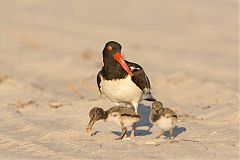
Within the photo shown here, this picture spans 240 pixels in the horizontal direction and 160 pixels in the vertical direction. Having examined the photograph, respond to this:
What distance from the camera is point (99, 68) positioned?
17.4 meters

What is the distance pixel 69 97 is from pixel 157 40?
29.3ft

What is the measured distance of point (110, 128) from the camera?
1088 centimetres

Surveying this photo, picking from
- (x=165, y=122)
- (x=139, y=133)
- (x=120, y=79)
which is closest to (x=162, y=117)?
(x=165, y=122)

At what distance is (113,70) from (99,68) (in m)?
6.84

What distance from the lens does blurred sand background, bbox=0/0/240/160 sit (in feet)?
30.7

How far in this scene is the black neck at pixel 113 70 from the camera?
1052 cm

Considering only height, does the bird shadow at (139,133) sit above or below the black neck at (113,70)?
below

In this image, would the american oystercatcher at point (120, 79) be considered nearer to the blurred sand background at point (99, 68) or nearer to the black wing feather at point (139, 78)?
the black wing feather at point (139, 78)

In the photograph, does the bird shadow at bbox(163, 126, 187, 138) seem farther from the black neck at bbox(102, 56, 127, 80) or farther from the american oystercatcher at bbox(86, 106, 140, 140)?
the black neck at bbox(102, 56, 127, 80)

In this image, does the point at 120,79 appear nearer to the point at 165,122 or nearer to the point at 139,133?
the point at 139,133

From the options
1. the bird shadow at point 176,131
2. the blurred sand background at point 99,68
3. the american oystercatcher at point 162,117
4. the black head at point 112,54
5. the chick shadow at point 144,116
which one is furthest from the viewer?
the chick shadow at point 144,116

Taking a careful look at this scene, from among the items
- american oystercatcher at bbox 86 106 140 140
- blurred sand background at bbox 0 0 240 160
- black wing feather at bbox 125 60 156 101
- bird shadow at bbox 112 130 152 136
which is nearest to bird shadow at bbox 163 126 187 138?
blurred sand background at bbox 0 0 240 160

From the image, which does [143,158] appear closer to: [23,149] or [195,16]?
[23,149]

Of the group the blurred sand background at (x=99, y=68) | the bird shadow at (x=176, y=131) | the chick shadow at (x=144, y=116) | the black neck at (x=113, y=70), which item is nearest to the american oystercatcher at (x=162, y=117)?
the blurred sand background at (x=99, y=68)
